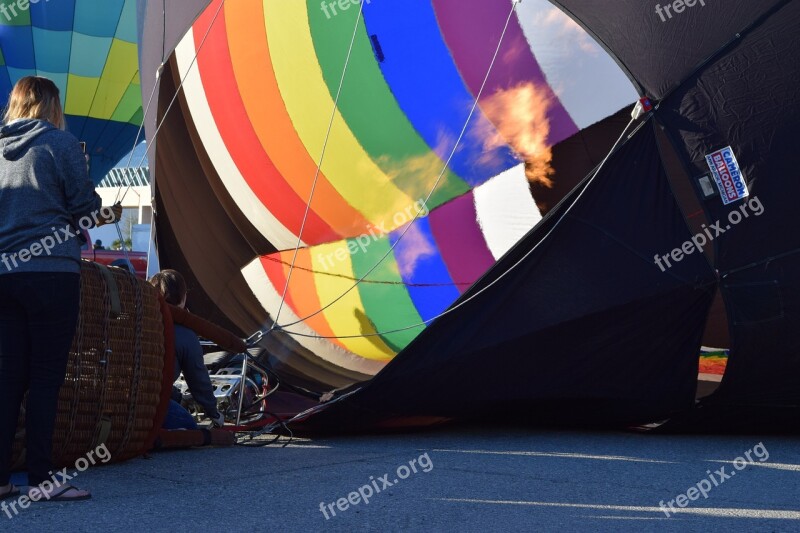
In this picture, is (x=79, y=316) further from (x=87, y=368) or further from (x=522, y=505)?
(x=522, y=505)

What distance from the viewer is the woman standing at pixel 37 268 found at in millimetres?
2734

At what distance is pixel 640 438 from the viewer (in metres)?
4.32

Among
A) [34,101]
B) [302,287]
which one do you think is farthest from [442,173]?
[34,101]

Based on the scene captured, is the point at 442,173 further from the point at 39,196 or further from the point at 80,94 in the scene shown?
the point at 80,94

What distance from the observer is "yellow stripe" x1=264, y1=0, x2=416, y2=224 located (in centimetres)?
602

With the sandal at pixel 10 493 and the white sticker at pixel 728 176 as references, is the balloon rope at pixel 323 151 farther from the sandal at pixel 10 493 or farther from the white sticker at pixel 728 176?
the sandal at pixel 10 493

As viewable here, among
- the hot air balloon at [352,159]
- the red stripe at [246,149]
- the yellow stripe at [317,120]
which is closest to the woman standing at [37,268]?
the hot air balloon at [352,159]

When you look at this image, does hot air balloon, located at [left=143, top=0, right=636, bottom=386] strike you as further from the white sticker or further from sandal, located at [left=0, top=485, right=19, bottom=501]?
sandal, located at [left=0, top=485, right=19, bottom=501]

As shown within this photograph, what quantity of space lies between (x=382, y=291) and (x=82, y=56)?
9451 millimetres

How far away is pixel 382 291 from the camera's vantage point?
6227 millimetres

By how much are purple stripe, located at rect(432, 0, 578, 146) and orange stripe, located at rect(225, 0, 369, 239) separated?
3.97ft

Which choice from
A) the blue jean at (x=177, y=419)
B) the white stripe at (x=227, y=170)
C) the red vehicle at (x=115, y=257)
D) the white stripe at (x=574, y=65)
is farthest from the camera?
the red vehicle at (x=115, y=257)

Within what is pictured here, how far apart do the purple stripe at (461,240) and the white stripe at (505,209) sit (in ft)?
0.18

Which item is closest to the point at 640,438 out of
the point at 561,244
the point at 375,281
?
the point at 561,244
